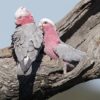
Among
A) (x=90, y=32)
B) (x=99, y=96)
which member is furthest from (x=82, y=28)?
(x=99, y=96)

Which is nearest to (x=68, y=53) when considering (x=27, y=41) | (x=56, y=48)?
(x=56, y=48)

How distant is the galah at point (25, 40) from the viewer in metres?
4.05

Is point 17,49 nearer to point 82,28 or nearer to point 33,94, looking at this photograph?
point 33,94

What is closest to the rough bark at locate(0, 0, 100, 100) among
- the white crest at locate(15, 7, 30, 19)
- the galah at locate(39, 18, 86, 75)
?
the galah at locate(39, 18, 86, 75)

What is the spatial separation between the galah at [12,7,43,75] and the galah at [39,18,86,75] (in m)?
0.09

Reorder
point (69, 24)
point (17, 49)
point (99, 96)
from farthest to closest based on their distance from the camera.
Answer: point (99, 96) → point (69, 24) → point (17, 49)

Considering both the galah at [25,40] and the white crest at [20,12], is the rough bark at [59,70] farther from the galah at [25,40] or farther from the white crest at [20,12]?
the white crest at [20,12]

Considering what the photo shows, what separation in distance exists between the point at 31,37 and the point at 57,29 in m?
0.35

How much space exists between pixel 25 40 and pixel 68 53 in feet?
1.02

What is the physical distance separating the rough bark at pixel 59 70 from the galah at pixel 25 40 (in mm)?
105

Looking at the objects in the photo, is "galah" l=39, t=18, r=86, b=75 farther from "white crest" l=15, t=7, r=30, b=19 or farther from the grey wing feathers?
"white crest" l=15, t=7, r=30, b=19

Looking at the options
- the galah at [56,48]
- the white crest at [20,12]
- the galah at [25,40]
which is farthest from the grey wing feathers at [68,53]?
the white crest at [20,12]

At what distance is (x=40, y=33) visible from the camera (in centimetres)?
421

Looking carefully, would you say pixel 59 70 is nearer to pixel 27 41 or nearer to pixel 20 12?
pixel 27 41
